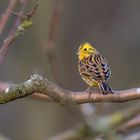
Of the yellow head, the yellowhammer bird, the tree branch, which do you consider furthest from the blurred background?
the tree branch

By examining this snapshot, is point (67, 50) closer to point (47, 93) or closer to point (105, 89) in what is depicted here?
point (105, 89)

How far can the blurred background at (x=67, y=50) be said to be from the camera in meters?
11.6

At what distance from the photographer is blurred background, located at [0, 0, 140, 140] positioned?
38.2 ft

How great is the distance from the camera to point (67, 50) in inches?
485

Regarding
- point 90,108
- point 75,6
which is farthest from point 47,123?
point 90,108

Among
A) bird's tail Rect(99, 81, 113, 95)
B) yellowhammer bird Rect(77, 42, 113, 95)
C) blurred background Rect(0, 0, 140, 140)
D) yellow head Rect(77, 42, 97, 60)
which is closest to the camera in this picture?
bird's tail Rect(99, 81, 113, 95)

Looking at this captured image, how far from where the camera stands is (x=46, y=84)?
3.72 meters

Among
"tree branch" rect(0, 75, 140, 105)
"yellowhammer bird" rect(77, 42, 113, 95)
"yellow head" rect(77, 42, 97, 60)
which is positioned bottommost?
"tree branch" rect(0, 75, 140, 105)

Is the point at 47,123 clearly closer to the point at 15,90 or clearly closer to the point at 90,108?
the point at 90,108

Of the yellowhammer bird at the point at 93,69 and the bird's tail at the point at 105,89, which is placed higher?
the yellowhammer bird at the point at 93,69

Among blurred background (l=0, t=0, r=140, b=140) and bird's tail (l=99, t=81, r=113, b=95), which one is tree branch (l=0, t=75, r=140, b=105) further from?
blurred background (l=0, t=0, r=140, b=140)

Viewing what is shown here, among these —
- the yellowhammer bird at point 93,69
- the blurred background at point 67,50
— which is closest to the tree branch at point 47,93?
the yellowhammer bird at point 93,69

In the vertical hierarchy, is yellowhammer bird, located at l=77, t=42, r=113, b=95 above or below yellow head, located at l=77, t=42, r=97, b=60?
below

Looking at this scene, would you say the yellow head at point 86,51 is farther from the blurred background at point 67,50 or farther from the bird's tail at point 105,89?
the blurred background at point 67,50
